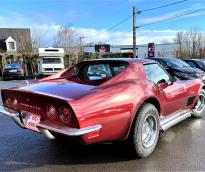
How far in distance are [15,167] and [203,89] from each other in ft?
14.5

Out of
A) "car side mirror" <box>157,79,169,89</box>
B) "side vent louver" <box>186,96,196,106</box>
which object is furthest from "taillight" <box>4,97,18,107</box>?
"side vent louver" <box>186,96,196,106</box>

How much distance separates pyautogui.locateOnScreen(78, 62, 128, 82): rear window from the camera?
4395mm

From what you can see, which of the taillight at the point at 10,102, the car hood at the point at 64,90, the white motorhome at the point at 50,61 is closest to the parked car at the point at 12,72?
the white motorhome at the point at 50,61

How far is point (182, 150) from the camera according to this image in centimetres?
389

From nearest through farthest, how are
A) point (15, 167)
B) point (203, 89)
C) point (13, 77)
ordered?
point (15, 167) < point (203, 89) < point (13, 77)

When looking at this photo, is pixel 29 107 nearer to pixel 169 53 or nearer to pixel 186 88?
pixel 186 88

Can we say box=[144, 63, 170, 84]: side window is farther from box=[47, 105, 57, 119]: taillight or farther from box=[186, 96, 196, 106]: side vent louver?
box=[47, 105, 57, 119]: taillight

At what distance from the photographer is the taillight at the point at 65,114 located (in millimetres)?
2993

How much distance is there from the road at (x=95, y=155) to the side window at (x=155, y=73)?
1012 mm

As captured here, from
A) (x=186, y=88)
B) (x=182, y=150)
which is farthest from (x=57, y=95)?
(x=186, y=88)

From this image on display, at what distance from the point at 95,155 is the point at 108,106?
988 mm

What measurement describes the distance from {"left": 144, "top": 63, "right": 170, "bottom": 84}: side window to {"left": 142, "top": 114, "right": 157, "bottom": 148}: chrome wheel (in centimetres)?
68

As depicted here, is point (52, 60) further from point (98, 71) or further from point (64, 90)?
point (64, 90)

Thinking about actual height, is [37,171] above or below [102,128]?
below
